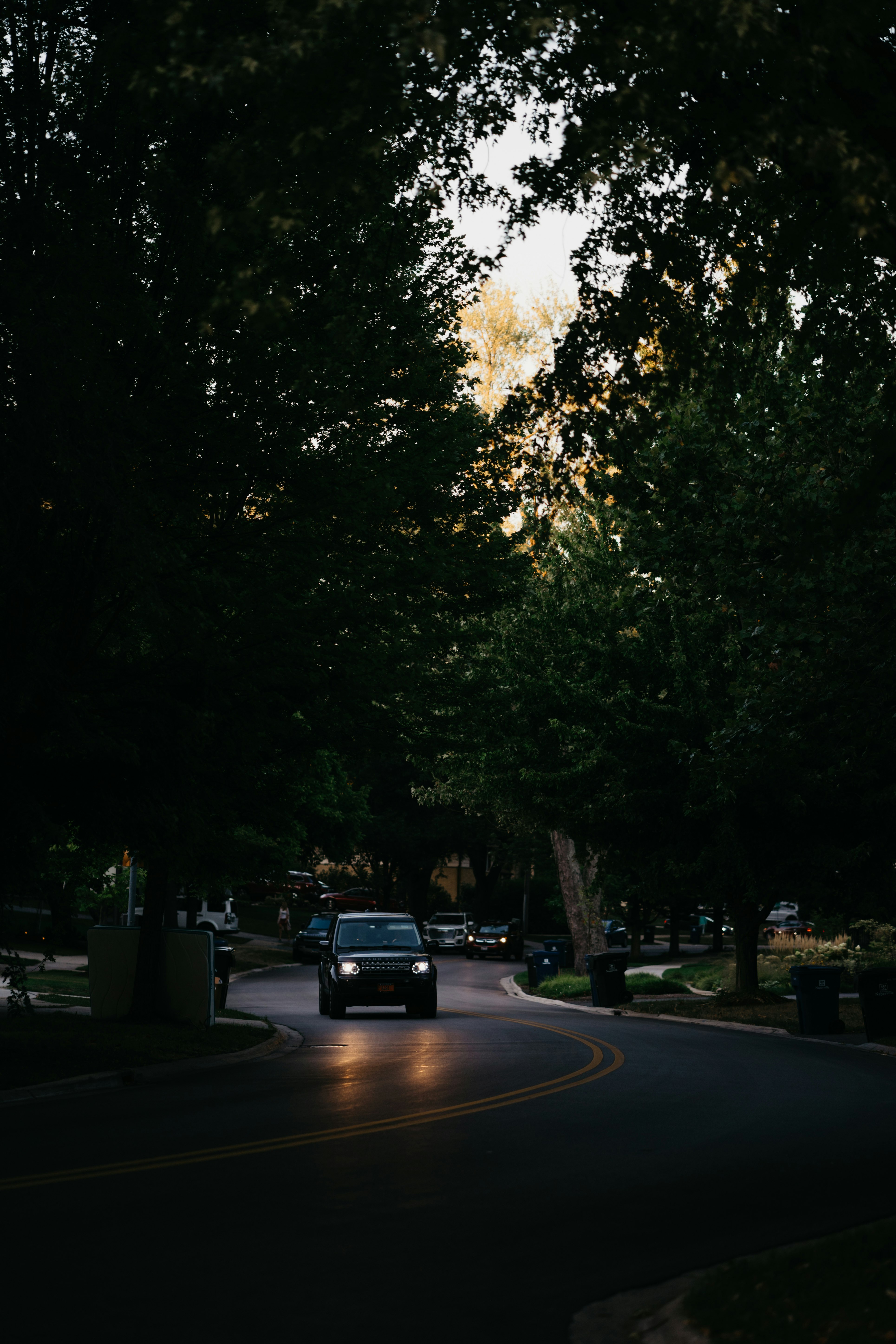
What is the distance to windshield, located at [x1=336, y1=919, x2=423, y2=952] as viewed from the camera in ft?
80.2

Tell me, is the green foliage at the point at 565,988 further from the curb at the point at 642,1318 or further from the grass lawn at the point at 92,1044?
the curb at the point at 642,1318

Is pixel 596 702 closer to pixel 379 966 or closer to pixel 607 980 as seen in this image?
pixel 379 966

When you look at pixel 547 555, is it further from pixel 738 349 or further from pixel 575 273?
pixel 575 273

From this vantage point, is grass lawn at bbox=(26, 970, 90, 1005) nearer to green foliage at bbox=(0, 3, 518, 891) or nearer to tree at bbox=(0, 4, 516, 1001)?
green foliage at bbox=(0, 3, 518, 891)

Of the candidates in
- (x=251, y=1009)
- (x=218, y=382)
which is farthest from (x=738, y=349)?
(x=251, y=1009)

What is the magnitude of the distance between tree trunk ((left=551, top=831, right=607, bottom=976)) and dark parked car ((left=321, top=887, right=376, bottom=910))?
85.8ft

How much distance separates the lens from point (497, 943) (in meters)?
55.8

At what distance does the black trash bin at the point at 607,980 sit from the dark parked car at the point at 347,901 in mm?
33814

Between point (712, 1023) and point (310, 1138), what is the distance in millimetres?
15867

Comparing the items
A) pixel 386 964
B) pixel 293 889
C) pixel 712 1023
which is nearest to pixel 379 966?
pixel 386 964

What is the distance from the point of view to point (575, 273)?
1137 cm

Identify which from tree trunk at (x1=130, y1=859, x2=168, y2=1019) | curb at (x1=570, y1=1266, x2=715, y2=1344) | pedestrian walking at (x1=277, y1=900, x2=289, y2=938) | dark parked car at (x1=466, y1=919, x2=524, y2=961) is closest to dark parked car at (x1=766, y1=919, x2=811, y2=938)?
dark parked car at (x1=466, y1=919, x2=524, y2=961)

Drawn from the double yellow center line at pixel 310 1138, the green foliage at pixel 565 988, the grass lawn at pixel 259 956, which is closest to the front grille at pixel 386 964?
the double yellow center line at pixel 310 1138

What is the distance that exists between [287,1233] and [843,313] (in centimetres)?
944
